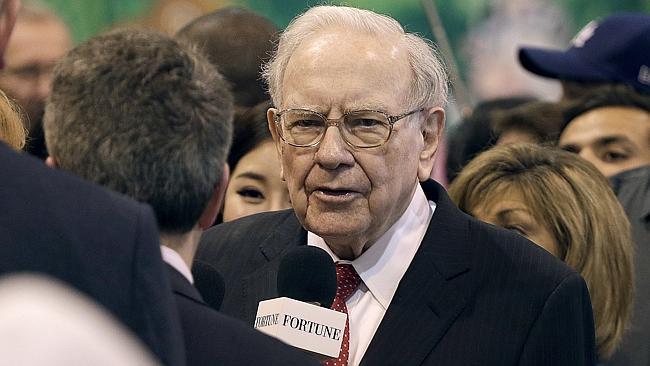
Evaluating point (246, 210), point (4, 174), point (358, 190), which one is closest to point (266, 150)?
point (246, 210)

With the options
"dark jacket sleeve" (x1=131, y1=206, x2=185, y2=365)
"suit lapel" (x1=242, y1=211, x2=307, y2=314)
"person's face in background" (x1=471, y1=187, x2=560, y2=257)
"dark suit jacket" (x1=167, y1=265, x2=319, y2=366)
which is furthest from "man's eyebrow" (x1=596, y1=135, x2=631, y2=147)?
"dark jacket sleeve" (x1=131, y1=206, x2=185, y2=365)

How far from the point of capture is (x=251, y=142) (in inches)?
175

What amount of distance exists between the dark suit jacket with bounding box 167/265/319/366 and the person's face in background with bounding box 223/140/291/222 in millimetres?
2509

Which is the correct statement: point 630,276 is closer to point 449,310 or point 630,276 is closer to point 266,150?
point 449,310

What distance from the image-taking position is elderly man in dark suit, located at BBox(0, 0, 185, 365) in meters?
1.31

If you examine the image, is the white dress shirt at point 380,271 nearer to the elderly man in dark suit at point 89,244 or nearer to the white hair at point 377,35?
the white hair at point 377,35

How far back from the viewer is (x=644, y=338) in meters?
3.93

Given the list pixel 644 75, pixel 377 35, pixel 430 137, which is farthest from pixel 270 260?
pixel 644 75

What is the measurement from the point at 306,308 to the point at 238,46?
2353 millimetres

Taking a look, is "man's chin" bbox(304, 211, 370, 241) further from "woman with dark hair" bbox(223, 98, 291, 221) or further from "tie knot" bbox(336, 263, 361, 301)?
"woman with dark hair" bbox(223, 98, 291, 221)

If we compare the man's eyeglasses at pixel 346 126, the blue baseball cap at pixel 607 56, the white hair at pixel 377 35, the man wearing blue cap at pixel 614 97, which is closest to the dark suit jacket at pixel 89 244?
the man's eyeglasses at pixel 346 126

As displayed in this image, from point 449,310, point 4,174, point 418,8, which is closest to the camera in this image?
point 4,174

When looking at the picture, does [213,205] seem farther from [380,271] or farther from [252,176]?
[252,176]

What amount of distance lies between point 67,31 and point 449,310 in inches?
125
